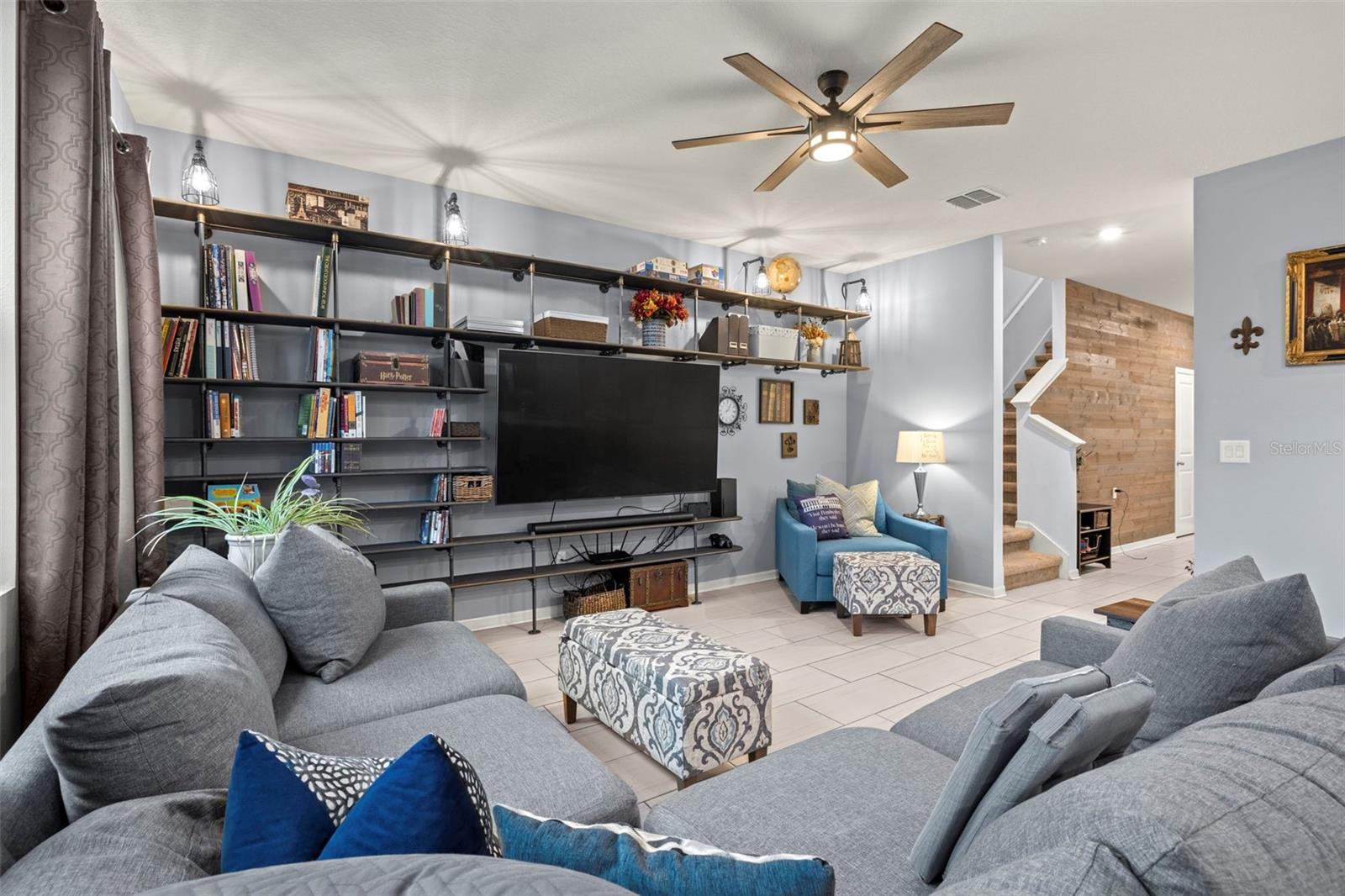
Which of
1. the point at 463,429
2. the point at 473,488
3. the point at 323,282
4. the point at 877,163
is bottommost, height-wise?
the point at 473,488

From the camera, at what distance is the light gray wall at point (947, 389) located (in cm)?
497

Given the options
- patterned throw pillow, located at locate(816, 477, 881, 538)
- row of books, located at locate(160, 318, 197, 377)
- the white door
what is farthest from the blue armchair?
the white door

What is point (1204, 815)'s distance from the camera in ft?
2.15

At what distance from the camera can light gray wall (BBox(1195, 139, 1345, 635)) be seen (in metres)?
3.29

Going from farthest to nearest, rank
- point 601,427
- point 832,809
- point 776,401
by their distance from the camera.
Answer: point 776,401 → point 601,427 → point 832,809

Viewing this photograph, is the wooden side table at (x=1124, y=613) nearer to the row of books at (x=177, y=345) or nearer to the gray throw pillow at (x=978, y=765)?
the gray throw pillow at (x=978, y=765)

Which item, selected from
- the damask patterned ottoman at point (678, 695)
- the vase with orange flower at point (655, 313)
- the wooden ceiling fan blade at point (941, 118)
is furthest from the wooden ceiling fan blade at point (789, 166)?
the damask patterned ottoman at point (678, 695)

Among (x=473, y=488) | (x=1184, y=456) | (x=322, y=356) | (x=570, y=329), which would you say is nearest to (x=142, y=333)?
(x=322, y=356)

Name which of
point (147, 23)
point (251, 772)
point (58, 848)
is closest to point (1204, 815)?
point (251, 772)

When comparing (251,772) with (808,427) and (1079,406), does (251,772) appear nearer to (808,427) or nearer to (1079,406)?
(808,427)

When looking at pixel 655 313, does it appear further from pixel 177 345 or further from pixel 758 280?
pixel 177 345

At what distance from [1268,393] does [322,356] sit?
4999mm

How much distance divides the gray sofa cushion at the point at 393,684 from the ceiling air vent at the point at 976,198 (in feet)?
12.5

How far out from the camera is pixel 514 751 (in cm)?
160
